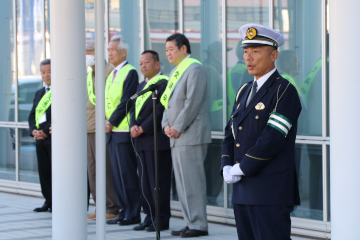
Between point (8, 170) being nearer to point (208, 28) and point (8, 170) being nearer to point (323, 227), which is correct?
point (208, 28)

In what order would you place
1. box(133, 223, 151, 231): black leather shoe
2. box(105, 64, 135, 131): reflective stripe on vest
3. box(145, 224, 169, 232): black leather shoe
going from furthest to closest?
box(105, 64, 135, 131): reflective stripe on vest < box(133, 223, 151, 231): black leather shoe < box(145, 224, 169, 232): black leather shoe

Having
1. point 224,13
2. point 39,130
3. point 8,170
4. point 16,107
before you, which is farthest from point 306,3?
point 8,170

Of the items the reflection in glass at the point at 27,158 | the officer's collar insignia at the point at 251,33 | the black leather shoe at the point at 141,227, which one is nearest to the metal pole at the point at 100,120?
the officer's collar insignia at the point at 251,33

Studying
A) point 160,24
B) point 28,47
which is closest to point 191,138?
point 160,24

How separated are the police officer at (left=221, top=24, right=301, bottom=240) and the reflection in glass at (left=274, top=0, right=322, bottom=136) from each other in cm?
194

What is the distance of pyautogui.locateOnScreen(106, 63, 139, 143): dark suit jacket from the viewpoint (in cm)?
582

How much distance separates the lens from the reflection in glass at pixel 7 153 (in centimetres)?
861

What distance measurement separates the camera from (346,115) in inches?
98.2

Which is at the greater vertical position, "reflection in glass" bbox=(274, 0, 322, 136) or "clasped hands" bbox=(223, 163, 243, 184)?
"reflection in glass" bbox=(274, 0, 322, 136)

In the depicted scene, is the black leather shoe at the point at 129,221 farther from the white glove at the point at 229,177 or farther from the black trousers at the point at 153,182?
the white glove at the point at 229,177

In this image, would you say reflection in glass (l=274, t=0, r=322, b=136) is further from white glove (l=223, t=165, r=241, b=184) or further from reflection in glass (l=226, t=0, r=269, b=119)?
white glove (l=223, t=165, r=241, b=184)

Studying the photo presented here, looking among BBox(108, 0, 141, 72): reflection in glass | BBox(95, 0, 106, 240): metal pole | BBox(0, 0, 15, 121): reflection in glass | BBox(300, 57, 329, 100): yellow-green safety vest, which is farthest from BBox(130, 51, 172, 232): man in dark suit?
BBox(0, 0, 15, 121): reflection in glass

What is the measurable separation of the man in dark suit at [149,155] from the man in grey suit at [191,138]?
12.6 inches

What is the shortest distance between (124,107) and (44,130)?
1.30m
